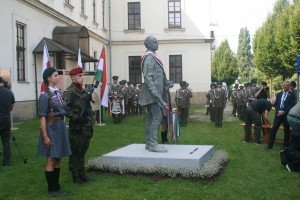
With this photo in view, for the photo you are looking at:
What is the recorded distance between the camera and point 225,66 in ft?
180

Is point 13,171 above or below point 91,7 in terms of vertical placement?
below

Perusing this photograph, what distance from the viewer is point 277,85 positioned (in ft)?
138

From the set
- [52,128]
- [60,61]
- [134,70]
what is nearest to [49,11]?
[60,61]

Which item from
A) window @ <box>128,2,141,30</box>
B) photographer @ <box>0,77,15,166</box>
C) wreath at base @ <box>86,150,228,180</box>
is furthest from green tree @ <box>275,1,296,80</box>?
photographer @ <box>0,77,15,166</box>

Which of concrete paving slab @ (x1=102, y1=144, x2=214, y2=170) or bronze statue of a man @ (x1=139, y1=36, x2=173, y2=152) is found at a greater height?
bronze statue of a man @ (x1=139, y1=36, x2=173, y2=152)

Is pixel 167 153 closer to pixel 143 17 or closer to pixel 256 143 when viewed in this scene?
pixel 256 143

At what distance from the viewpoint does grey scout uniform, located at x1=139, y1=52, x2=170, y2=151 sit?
289 inches

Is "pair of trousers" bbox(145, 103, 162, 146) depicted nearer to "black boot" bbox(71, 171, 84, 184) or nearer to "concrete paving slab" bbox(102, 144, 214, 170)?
"concrete paving slab" bbox(102, 144, 214, 170)

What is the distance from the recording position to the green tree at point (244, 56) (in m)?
74.9

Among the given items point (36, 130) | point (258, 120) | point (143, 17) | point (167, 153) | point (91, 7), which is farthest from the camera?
point (143, 17)

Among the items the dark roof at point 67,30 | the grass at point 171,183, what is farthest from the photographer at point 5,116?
the dark roof at point 67,30

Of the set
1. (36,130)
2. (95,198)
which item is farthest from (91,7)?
(95,198)

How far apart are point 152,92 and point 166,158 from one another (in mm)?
1277

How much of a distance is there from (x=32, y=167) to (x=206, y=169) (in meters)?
3.57
